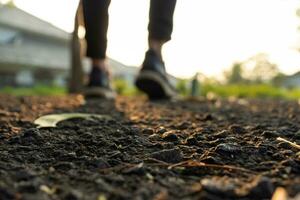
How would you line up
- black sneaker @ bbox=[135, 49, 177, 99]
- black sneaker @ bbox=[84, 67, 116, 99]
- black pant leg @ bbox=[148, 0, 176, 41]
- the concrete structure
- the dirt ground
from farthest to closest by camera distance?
the concrete structure, black sneaker @ bbox=[84, 67, 116, 99], black sneaker @ bbox=[135, 49, 177, 99], black pant leg @ bbox=[148, 0, 176, 41], the dirt ground

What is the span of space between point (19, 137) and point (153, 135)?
1.34 ft

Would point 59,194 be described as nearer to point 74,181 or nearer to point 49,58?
point 74,181

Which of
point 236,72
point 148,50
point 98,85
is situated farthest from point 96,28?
point 236,72

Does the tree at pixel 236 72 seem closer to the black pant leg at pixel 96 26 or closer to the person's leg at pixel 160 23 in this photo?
the black pant leg at pixel 96 26

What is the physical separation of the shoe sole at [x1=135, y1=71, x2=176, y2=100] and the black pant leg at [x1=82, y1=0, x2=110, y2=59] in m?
0.37

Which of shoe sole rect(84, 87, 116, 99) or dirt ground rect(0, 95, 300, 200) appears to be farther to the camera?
shoe sole rect(84, 87, 116, 99)

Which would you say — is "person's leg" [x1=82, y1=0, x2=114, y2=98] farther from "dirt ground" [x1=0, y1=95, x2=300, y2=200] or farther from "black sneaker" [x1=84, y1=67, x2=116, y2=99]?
"dirt ground" [x1=0, y1=95, x2=300, y2=200]

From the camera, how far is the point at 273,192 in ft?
2.55

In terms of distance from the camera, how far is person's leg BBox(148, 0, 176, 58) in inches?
108

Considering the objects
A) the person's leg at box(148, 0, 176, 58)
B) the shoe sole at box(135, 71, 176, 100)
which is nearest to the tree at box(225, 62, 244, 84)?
the shoe sole at box(135, 71, 176, 100)

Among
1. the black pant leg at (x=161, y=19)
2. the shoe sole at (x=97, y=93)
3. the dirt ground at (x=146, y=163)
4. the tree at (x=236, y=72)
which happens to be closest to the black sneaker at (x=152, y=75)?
the black pant leg at (x=161, y=19)

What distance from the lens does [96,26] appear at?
2.95 m

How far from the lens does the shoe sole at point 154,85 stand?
2.95 meters

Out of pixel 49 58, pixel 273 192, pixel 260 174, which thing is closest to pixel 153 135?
pixel 260 174
